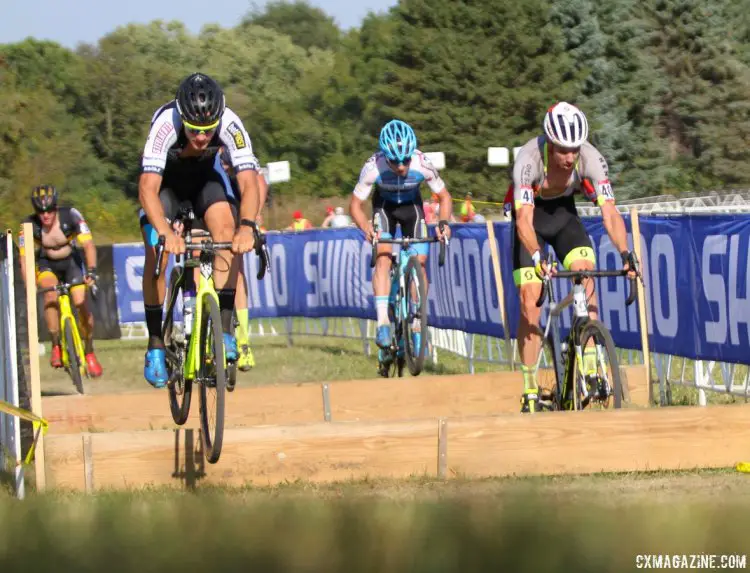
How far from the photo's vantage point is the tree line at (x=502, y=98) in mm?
75875

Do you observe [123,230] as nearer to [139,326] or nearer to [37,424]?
[139,326]

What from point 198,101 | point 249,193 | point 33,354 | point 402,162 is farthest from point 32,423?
point 402,162

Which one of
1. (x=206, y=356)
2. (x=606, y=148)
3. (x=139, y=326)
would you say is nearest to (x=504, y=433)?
(x=206, y=356)

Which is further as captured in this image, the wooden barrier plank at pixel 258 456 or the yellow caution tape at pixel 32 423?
the wooden barrier plank at pixel 258 456

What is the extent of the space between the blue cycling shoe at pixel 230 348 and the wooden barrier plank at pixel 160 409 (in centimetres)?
221

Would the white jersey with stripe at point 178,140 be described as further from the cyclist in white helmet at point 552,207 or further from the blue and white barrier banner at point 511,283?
the blue and white barrier banner at point 511,283

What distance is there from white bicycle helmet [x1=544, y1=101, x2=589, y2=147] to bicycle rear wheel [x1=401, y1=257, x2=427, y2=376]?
3.41m

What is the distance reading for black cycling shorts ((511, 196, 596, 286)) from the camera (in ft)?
33.3

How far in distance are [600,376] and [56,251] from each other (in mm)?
8378

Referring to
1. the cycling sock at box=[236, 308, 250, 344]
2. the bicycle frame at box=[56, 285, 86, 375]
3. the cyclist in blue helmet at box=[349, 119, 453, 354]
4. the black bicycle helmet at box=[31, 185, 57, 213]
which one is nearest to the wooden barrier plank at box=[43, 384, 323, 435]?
the cycling sock at box=[236, 308, 250, 344]

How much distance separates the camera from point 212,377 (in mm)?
8453

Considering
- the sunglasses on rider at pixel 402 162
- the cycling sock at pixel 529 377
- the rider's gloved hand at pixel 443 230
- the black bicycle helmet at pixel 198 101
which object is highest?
the black bicycle helmet at pixel 198 101

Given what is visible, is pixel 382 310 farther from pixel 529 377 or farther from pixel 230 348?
pixel 230 348
